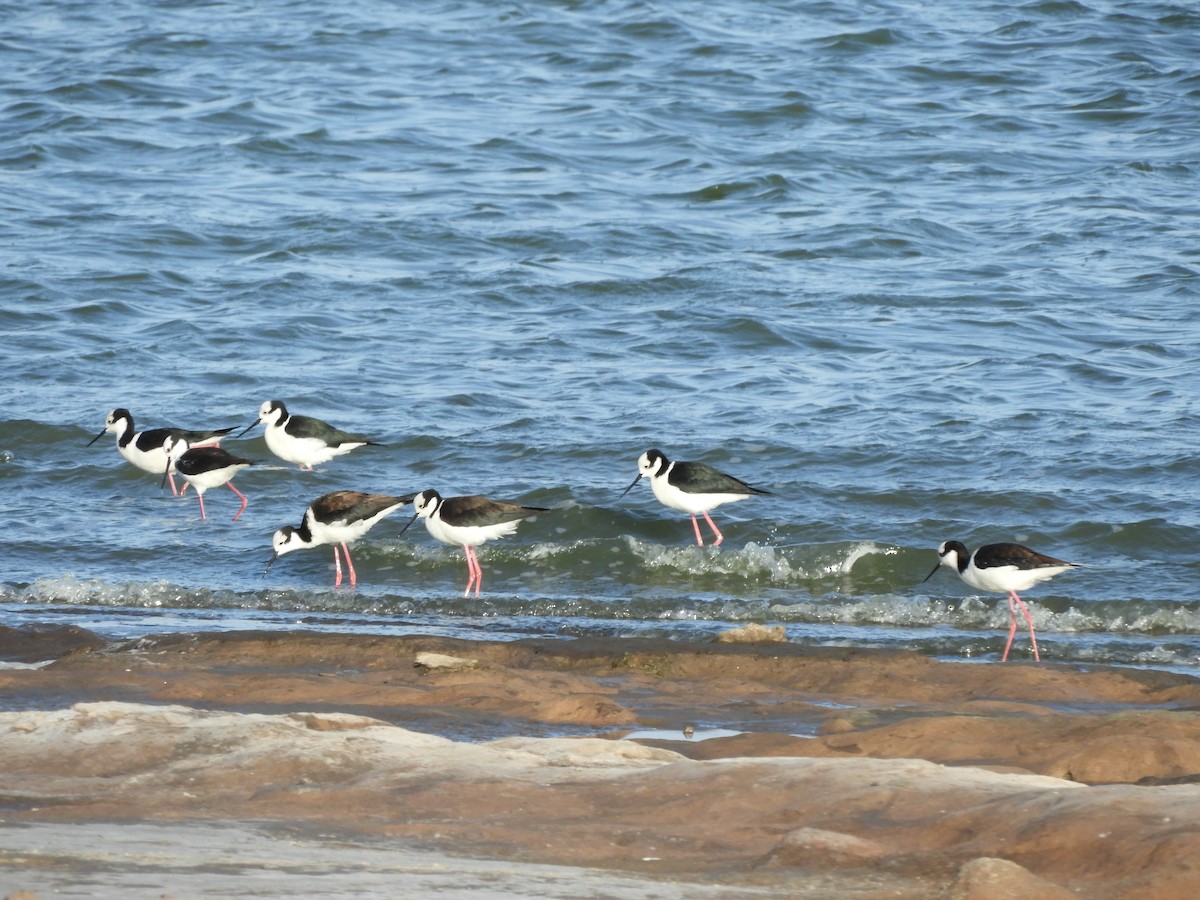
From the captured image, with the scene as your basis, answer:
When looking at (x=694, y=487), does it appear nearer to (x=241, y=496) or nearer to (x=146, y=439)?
(x=241, y=496)

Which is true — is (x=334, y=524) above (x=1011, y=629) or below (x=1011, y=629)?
below

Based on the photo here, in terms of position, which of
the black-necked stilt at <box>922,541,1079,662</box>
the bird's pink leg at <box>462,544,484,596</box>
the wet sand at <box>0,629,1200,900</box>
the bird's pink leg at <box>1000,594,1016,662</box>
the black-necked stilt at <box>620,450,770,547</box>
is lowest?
the bird's pink leg at <box>462,544,484,596</box>

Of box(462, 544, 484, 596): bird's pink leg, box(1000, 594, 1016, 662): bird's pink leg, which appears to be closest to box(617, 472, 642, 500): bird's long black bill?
box(462, 544, 484, 596): bird's pink leg

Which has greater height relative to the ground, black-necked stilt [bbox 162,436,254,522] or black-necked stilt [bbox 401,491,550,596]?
black-necked stilt [bbox 401,491,550,596]

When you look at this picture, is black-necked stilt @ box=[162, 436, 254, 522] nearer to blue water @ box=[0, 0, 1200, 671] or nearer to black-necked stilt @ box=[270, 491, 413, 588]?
blue water @ box=[0, 0, 1200, 671]

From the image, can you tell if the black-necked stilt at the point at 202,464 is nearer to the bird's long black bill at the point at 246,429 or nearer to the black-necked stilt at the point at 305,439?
the black-necked stilt at the point at 305,439

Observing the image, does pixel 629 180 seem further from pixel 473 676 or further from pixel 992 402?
pixel 473 676

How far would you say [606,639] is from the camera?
9.86m

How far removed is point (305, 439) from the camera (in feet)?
48.8

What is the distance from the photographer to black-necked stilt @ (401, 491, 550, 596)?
40.2ft

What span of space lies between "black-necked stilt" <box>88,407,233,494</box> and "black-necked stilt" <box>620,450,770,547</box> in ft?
14.4

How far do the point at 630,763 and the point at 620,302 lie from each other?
45.5 feet

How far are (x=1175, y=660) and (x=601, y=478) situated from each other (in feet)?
19.0

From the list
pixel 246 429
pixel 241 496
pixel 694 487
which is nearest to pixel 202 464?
pixel 241 496
